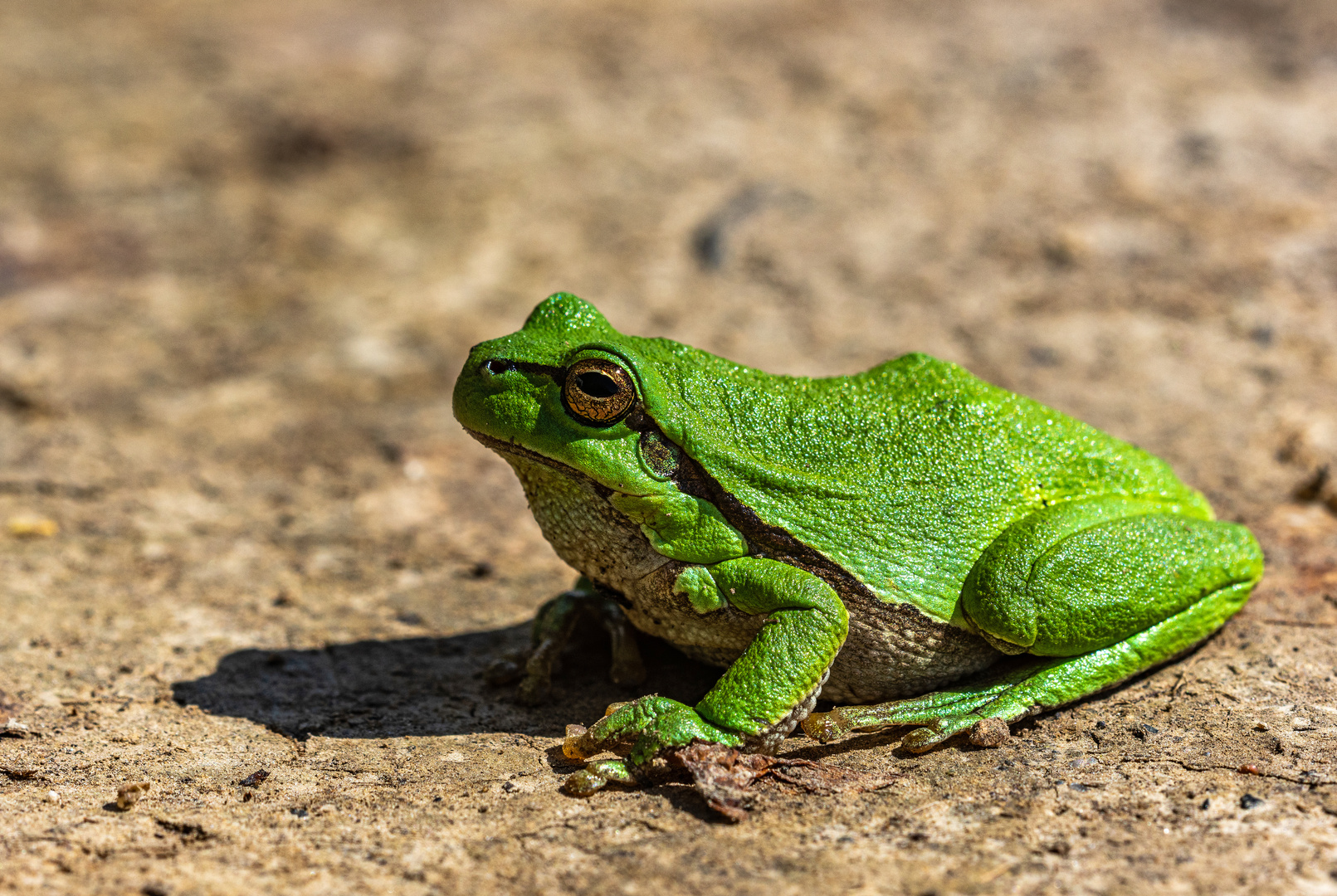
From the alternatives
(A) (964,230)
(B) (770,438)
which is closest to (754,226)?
(A) (964,230)

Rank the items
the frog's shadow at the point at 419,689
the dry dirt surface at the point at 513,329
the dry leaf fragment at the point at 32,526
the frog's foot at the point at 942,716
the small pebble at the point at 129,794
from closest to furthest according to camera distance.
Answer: the dry dirt surface at the point at 513,329 < the small pebble at the point at 129,794 < the frog's foot at the point at 942,716 < the frog's shadow at the point at 419,689 < the dry leaf fragment at the point at 32,526

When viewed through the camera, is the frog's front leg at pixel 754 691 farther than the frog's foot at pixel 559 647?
No

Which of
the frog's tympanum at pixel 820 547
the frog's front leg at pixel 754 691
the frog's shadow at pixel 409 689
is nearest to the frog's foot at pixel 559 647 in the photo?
the frog's shadow at pixel 409 689

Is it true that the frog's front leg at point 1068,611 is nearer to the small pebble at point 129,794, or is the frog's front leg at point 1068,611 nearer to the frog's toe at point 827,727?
the frog's toe at point 827,727

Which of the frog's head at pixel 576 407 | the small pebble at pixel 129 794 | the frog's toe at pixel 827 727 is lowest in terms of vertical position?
the small pebble at pixel 129 794

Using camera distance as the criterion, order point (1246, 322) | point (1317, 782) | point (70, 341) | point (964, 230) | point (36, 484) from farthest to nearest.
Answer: point (964, 230) → point (70, 341) → point (1246, 322) → point (36, 484) → point (1317, 782)

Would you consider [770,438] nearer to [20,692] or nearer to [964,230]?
[20,692]
